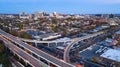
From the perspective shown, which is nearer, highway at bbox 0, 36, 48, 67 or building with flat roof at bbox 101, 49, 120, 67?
highway at bbox 0, 36, 48, 67

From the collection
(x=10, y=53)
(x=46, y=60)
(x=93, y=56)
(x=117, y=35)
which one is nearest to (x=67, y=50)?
(x=93, y=56)

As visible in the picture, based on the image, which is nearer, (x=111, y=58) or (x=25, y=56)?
(x=111, y=58)

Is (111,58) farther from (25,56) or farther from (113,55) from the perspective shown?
(25,56)

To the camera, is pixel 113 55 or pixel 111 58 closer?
pixel 111 58

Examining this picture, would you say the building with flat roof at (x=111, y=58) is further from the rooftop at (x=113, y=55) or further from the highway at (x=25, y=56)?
the highway at (x=25, y=56)

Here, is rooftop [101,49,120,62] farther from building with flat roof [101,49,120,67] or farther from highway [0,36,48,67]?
highway [0,36,48,67]

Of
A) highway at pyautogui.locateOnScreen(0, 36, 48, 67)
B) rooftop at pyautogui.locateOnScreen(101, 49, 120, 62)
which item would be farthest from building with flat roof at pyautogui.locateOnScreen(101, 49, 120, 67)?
highway at pyautogui.locateOnScreen(0, 36, 48, 67)

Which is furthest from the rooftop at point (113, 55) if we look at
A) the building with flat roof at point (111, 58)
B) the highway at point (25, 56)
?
the highway at point (25, 56)

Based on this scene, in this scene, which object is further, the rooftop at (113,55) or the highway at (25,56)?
the rooftop at (113,55)

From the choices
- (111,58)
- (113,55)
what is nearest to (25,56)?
(111,58)

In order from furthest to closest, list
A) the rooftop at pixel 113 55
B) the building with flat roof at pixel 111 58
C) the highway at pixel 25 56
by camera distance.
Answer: the rooftop at pixel 113 55 → the building with flat roof at pixel 111 58 → the highway at pixel 25 56

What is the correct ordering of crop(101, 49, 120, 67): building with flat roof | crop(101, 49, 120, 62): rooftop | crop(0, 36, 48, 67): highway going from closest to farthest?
1. crop(0, 36, 48, 67): highway
2. crop(101, 49, 120, 67): building with flat roof
3. crop(101, 49, 120, 62): rooftop

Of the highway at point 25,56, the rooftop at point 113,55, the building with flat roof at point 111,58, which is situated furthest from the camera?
the rooftop at point 113,55
